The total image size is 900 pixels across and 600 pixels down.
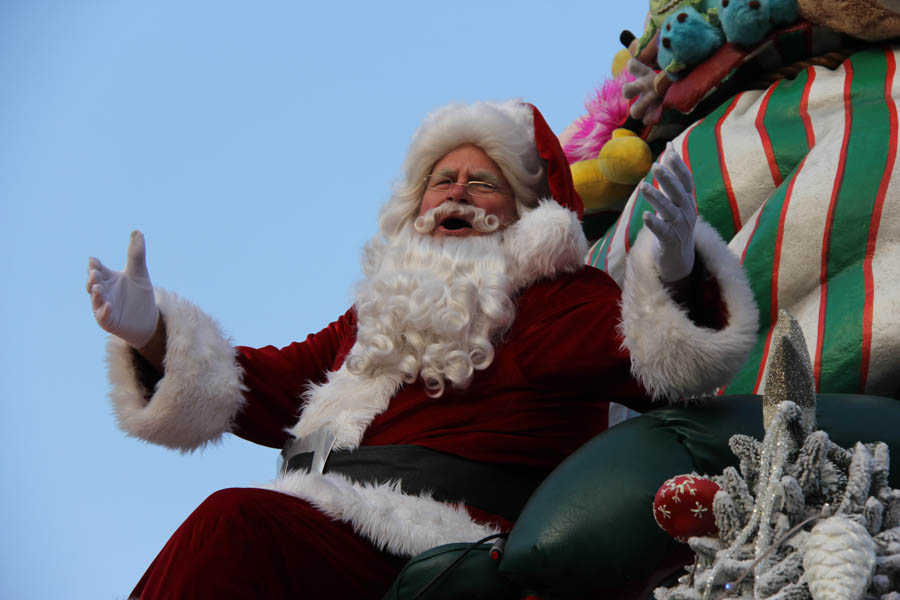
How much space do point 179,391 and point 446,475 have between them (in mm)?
580

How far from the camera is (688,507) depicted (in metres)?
1.13

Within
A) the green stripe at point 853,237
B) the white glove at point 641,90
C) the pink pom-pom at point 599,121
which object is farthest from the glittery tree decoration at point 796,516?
the pink pom-pom at point 599,121

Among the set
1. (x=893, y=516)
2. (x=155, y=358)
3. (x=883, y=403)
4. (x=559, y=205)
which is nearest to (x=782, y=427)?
(x=893, y=516)

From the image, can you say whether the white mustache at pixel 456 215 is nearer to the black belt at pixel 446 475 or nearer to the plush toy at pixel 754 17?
the black belt at pixel 446 475

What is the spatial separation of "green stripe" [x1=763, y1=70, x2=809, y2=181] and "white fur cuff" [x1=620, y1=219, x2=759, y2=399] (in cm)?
68

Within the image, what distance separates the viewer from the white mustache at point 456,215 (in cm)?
219

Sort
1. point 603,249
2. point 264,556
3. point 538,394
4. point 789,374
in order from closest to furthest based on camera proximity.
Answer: point 789,374 → point 264,556 → point 538,394 → point 603,249

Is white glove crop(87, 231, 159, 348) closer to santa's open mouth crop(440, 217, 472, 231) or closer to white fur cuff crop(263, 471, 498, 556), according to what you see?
white fur cuff crop(263, 471, 498, 556)

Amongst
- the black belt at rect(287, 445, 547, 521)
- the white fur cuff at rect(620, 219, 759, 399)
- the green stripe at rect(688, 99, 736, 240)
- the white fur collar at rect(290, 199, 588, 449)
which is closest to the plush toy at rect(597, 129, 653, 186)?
the green stripe at rect(688, 99, 736, 240)

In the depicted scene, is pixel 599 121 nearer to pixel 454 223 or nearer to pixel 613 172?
pixel 613 172

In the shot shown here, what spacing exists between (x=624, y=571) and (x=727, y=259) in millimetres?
581

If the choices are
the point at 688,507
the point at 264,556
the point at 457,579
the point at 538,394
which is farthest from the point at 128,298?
the point at 688,507

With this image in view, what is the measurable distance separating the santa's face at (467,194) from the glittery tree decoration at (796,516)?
1073 millimetres

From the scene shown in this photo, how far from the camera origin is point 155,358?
2037 mm
